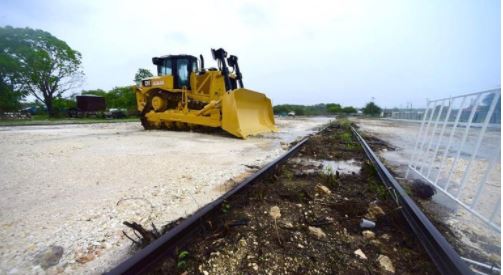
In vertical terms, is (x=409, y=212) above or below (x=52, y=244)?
above

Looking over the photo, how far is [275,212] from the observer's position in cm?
226

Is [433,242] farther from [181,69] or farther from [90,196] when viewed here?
[181,69]

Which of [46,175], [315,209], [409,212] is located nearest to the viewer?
[409,212]

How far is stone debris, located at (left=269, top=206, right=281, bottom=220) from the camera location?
2.18 meters

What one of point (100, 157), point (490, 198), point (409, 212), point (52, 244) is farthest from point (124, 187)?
point (490, 198)

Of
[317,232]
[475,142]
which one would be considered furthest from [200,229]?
[475,142]

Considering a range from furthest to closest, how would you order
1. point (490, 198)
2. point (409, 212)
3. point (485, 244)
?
1. point (490, 198)
2. point (409, 212)
3. point (485, 244)

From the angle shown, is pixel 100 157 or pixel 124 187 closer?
pixel 124 187

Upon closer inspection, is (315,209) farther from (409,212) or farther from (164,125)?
(164,125)

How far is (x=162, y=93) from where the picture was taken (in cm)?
1052

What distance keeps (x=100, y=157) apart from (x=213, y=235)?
12.8 ft

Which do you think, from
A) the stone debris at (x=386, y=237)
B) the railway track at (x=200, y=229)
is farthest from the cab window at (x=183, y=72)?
the stone debris at (x=386, y=237)

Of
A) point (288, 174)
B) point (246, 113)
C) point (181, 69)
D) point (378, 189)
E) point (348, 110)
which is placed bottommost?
point (348, 110)

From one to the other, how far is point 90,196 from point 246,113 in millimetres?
6735
